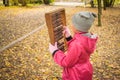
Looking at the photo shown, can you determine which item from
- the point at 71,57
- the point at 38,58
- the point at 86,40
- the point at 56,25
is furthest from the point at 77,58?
the point at 38,58

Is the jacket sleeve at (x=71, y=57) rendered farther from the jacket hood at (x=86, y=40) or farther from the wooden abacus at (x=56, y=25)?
the wooden abacus at (x=56, y=25)

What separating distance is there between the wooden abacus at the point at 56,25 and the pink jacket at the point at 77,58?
262 millimetres

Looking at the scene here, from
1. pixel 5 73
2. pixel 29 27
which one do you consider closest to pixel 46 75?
pixel 5 73

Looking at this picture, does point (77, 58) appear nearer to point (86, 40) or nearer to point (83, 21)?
point (86, 40)

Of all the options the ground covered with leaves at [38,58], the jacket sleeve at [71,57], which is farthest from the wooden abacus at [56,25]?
the ground covered with leaves at [38,58]

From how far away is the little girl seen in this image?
3.21 m

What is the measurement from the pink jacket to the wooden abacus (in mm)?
262

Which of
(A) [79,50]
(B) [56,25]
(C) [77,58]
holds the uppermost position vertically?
(B) [56,25]

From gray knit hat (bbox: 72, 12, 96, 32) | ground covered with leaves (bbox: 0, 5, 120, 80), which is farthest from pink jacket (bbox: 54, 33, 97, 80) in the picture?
ground covered with leaves (bbox: 0, 5, 120, 80)

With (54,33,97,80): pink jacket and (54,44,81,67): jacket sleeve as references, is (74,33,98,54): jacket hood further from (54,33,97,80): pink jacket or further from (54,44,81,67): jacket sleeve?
(54,44,81,67): jacket sleeve

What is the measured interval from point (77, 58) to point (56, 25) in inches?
23.9

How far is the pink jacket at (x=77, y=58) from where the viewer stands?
3.20m

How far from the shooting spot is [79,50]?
10.5ft

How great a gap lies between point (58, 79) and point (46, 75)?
0.38 metres
